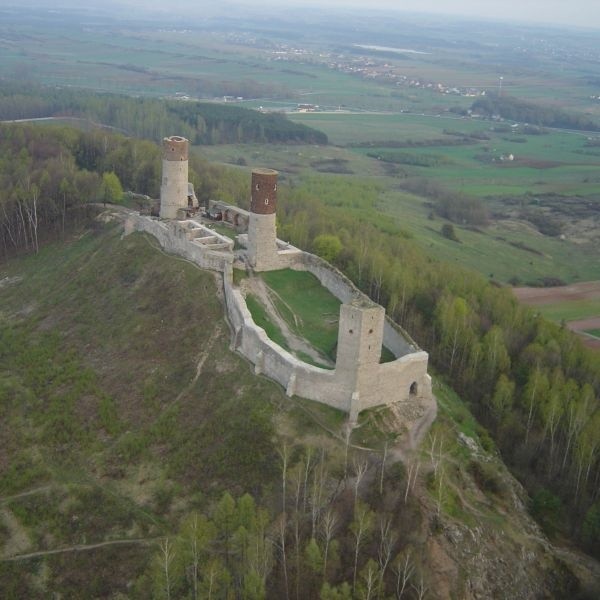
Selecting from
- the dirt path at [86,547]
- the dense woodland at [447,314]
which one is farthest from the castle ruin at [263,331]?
the dirt path at [86,547]

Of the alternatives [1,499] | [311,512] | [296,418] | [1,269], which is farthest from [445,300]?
[1,269]

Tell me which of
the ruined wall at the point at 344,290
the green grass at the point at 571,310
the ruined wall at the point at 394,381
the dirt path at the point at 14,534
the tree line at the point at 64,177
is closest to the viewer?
the dirt path at the point at 14,534

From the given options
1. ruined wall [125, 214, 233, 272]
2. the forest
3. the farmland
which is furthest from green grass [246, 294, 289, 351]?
the farmland

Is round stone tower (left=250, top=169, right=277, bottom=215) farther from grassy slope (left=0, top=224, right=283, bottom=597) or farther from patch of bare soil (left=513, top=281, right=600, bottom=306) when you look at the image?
patch of bare soil (left=513, top=281, right=600, bottom=306)

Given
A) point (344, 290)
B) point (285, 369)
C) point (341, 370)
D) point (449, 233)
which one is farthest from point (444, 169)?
point (341, 370)

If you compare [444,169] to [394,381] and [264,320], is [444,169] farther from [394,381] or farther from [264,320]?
[394,381]

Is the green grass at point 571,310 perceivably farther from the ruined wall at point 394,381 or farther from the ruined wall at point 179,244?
the ruined wall at point 179,244
